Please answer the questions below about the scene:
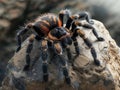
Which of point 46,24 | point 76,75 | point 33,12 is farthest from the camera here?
point 33,12

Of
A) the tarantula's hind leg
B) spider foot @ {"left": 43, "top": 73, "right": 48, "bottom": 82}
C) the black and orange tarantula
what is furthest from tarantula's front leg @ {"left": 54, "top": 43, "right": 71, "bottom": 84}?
the tarantula's hind leg

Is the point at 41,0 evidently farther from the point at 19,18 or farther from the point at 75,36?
the point at 75,36

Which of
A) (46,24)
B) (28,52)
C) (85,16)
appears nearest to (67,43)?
(46,24)

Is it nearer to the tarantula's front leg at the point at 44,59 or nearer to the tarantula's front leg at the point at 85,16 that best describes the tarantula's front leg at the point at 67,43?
the tarantula's front leg at the point at 44,59

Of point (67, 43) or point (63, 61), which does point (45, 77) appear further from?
point (67, 43)

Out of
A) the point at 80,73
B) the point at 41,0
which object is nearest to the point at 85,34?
the point at 80,73

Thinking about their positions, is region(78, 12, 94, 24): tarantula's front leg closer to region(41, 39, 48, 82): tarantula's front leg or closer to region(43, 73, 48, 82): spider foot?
region(41, 39, 48, 82): tarantula's front leg
